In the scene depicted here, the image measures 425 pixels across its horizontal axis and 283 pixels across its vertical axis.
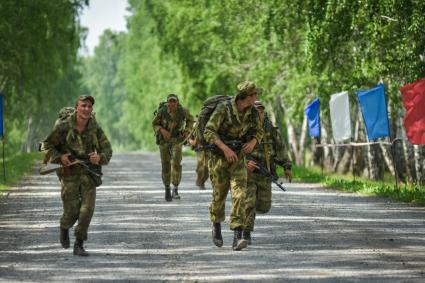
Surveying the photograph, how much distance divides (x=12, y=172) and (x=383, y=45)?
1072cm

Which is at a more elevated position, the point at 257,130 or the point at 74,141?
the point at 257,130

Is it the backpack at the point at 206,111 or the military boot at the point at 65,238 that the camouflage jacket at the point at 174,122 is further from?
the military boot at the point at 65,238

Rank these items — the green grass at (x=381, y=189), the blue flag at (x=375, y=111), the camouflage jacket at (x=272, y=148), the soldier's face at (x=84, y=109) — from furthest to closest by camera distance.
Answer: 1. the blue flag at (x=375, y=111)
2. the green grass at (x=381, y=189)
3. the camouflage jacket at (x=272, y=148)
4. the soldier's face at (x=84, y=109)

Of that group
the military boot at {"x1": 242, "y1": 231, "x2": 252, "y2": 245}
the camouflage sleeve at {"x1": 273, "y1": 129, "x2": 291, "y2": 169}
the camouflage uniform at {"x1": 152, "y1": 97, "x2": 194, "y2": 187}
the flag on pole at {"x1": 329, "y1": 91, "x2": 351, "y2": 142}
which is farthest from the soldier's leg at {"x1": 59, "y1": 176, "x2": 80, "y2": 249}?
the flag on pole at {"x1": 329, "y1": 91, "x2": 351, "y2": 142}

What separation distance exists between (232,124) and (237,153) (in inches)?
12.7

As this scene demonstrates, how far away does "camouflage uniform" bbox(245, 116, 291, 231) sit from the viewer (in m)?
11.3

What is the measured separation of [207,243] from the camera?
1159 centimetres

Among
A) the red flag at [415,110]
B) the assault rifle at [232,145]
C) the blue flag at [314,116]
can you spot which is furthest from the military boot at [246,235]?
the blue flag at [314,116]

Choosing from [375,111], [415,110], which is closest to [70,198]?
[415,110]

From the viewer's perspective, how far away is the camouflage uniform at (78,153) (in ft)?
34.8

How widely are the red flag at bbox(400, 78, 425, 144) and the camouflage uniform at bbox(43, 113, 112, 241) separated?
709 cm

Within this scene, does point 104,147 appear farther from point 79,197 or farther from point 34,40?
point 34,40

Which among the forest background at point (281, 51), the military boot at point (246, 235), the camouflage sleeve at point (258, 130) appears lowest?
the military boot at point (246, 235)

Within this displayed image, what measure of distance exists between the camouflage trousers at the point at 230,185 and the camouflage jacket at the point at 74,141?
122cm
